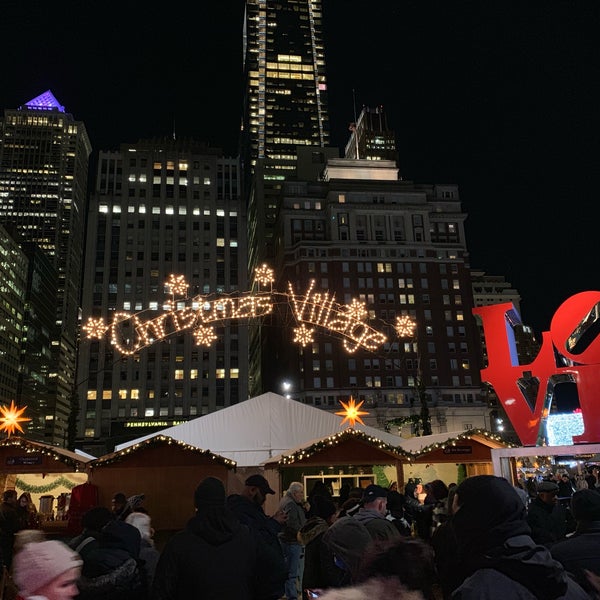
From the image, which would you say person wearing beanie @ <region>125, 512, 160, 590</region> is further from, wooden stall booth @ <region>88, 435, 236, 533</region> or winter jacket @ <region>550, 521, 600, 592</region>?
wooden stall booth @ <region>88, 435, 236, 533</region>

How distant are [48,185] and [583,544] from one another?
196 metres

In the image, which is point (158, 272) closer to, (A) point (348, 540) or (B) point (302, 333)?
(B) point (302, 333)

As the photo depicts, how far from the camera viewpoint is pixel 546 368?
15406 mm

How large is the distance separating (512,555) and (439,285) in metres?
91.0

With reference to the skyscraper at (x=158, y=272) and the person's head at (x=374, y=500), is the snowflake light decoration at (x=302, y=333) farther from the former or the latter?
the skyscraper at (x=158, y=272)

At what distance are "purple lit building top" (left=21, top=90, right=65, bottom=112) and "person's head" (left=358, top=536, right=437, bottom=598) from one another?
690ft

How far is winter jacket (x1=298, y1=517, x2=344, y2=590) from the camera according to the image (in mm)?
5277

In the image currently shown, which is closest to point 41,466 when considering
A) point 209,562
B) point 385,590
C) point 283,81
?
point 209,562

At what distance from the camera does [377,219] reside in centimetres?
9444

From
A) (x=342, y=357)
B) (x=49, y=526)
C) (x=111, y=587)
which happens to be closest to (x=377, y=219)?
(x=342, y=357)

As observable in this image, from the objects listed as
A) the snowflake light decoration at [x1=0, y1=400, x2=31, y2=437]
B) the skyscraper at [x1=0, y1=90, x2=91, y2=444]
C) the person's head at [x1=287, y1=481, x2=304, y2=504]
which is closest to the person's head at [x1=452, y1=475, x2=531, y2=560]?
the person's head at [x1=287, y1=481, x2=304, y2=504]

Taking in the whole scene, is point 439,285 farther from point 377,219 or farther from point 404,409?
point 404,409

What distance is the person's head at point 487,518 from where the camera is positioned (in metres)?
2.45

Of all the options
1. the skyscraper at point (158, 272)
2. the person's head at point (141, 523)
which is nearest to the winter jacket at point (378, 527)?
the person's head at point (141, 523)
